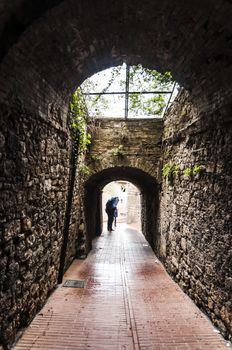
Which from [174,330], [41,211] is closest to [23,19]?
[41,211]

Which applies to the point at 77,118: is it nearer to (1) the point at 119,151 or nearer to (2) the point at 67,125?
(2) the point at 67,125

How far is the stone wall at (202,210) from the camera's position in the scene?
3062mm

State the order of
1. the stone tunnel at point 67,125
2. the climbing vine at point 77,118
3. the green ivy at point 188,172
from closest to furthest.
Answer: the stone tunnel at point 67,125, the green ivy at point 188,172, the climbing vine at point 77,118

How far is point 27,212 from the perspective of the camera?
10.1 feet

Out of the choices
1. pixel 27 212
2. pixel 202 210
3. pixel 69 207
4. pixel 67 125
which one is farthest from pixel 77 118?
pixel 202 210

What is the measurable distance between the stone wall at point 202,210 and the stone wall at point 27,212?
2.32m

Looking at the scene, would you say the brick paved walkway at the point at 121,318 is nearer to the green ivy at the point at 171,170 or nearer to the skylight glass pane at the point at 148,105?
the green ivy at the point at 171,170

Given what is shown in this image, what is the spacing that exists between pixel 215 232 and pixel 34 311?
2705 millimetres

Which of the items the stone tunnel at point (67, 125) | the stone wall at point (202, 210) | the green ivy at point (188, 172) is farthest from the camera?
the green ivy at point (188, 172)

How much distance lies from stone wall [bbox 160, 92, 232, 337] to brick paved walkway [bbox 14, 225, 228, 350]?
265 mm

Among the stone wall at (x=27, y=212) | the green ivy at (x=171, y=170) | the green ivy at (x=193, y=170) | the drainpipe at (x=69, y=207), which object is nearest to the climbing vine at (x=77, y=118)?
the drainpipe at (x=69, y=207)

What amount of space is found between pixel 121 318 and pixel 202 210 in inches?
77.2

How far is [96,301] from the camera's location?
4062mm

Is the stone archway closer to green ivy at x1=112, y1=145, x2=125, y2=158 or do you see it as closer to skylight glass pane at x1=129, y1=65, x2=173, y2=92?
green ivy at x1=112, y1=145, x2=125, y2=158
